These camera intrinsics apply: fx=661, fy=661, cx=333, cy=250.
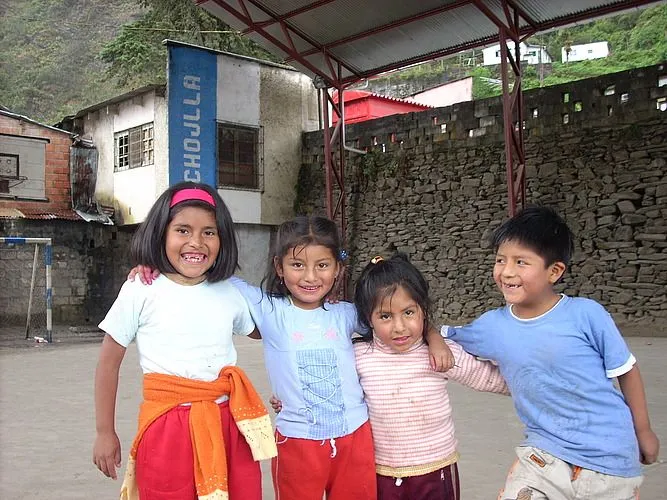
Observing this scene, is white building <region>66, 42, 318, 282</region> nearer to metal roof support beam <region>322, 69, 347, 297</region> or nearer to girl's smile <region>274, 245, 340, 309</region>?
metal roof support beam <region>322, 69, 347, 297</region>

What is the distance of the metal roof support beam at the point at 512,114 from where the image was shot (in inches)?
317

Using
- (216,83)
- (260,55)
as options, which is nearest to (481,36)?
(216,83)

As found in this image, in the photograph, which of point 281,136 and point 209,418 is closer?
point 209,418

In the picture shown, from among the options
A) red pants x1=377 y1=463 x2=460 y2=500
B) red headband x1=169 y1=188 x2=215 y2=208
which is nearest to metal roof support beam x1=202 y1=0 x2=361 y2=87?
red headband x1=169 y1=188 x2=215 y2=208

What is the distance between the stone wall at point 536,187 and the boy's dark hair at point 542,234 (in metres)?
7.49

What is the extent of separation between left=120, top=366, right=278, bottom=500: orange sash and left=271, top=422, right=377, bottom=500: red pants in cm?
10

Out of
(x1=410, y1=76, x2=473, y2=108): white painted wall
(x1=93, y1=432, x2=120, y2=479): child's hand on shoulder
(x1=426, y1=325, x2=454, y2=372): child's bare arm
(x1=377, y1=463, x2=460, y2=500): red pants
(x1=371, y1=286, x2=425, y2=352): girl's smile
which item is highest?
(x1=410, y1=76, x2=473, y2=108): white painted wall

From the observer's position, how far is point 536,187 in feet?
32.3

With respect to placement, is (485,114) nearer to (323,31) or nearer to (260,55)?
(323,31)

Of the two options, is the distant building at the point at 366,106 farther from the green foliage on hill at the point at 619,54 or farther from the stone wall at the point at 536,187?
the green foliage on hill at the point at 619,54

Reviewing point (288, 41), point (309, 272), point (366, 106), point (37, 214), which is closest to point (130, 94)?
point (37, 214)

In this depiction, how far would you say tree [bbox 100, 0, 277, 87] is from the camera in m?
17.3

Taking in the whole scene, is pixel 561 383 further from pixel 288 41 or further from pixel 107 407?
pixel 288 41

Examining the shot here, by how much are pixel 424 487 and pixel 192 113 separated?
11.4 meters
